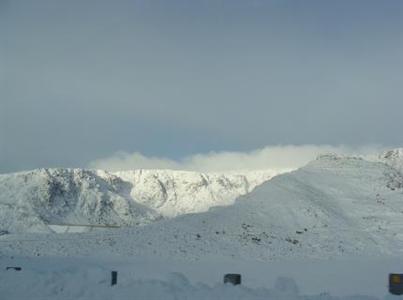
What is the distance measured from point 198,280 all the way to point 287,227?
18.4 meters

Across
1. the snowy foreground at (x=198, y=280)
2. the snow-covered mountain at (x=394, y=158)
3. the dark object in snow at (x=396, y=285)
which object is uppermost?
the snow-covered mountain at (x=394, y=158)

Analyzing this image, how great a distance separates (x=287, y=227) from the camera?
1444 inches

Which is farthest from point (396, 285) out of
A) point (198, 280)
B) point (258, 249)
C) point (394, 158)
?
point (394, 158)

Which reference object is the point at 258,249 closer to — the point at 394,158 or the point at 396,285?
the point at 396,285

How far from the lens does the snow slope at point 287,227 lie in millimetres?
30375

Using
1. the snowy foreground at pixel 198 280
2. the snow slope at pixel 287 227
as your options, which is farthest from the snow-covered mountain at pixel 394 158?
the snowy foreground at pixel 198 280

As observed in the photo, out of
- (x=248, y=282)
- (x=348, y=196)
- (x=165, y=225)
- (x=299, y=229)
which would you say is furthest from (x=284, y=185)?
(x=248, y=282)

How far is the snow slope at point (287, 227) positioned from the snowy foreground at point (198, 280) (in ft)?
9.30

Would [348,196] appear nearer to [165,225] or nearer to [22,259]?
[165,225]

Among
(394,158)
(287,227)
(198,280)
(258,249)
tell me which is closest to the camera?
(198,280)

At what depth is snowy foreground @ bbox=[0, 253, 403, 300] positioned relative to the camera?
11586mm

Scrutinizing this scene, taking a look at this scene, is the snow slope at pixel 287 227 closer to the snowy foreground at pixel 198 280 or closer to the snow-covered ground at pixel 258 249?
the snow-covered ground at pixel 258 249

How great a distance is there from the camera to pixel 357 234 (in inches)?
1382

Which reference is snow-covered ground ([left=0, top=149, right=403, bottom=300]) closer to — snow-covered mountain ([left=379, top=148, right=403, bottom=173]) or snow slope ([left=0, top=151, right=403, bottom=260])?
snow slope ([left=0, top=151, right=403, bottom=260])
